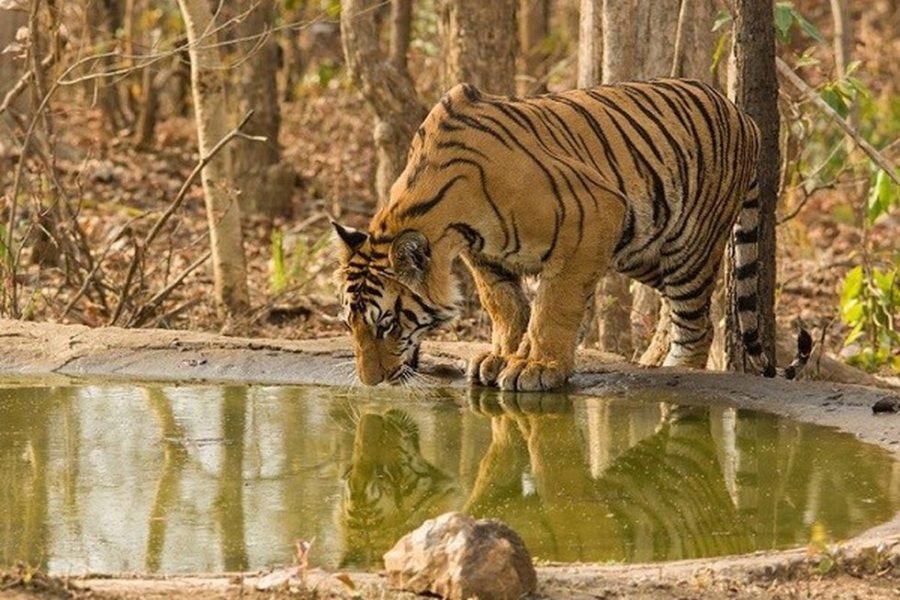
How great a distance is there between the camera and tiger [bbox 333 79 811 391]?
7.18m

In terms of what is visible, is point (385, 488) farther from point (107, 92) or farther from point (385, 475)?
point (107, 92)

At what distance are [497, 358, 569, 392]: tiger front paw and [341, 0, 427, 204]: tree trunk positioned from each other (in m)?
3.30

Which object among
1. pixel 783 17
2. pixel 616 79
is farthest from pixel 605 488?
pixel 616 79

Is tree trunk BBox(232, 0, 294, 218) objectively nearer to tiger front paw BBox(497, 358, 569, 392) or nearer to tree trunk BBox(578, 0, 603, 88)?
tree trunk BBox(578, 0, 603, 88)

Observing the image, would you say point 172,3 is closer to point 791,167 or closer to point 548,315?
point 791,167

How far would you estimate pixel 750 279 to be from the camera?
816 cm

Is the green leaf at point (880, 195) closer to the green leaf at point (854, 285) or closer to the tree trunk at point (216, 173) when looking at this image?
the green leaf at point (854, 285)

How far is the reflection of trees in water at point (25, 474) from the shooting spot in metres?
5.17

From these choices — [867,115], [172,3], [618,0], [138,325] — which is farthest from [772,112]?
[172,3]

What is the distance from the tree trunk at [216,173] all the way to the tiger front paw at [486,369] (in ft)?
8.30

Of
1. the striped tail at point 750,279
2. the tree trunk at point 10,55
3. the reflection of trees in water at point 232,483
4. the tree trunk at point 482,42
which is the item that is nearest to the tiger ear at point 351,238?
the reflection of trees in water at point 232,483

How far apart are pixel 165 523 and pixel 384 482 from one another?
88cm

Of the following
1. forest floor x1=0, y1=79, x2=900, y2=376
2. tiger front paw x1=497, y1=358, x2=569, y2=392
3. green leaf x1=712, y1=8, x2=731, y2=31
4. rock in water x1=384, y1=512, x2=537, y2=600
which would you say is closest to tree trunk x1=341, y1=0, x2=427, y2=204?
forest floor x1=0, y1=79, x2=900, y2=376

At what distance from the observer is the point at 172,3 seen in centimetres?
1905
